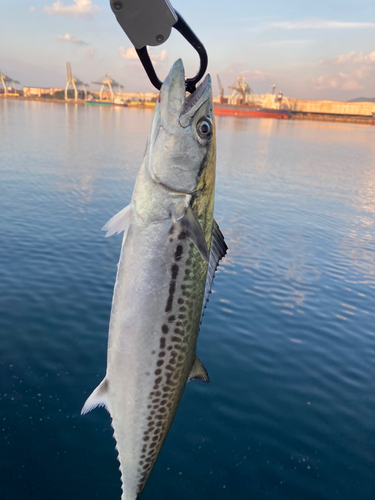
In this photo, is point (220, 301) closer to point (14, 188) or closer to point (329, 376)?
point (329, 376)

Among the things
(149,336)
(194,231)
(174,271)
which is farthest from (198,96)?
(149,336)

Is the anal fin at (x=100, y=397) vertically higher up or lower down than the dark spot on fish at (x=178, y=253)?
lower down

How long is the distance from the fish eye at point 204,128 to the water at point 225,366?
634 cm

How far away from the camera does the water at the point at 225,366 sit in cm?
748

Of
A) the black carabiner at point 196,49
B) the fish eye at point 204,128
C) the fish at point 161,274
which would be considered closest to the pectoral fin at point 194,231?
the fish at point 161,274

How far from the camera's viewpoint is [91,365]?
9977mm

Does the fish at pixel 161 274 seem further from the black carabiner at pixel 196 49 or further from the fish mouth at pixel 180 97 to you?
the black carabiner at pixel 196 49

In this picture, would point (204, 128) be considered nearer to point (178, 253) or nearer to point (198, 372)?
point (178, 253)

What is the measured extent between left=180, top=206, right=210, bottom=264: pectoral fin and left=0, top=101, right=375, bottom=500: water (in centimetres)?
560

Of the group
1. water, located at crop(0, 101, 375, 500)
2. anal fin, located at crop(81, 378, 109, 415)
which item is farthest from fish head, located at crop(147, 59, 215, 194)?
water, located at crop(0, 101, 375, 500)

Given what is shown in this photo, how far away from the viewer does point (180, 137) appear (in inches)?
149

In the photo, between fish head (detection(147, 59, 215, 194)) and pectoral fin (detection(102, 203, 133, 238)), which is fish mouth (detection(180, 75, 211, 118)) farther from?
pectoral fin (detection(102, 203, 133, 238))

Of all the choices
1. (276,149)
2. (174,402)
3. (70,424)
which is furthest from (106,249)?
(276,149)

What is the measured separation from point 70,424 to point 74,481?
1.28 meters
